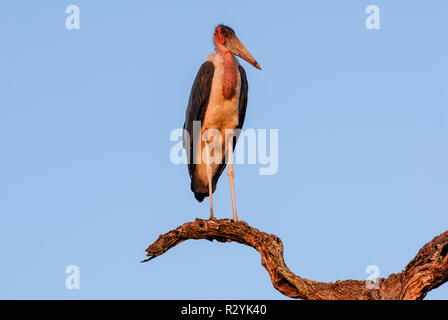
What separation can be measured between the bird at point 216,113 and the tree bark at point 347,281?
1.92 metres

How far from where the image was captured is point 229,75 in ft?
37.5

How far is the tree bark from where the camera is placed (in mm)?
7875

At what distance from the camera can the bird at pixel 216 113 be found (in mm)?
11367

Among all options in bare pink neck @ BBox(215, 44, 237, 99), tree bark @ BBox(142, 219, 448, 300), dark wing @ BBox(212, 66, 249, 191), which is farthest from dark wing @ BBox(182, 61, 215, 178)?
tree bark @ BBox(142, 219, 448, 300)

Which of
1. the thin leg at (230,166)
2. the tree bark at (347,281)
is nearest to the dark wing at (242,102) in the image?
the thin leg at (230,166)

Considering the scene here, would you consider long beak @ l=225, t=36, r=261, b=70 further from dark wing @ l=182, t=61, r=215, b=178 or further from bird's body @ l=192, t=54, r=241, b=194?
dark wing @ l=182, t=61, r=215, b=178

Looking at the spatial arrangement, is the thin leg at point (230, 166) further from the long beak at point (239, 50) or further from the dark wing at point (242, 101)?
the long beak at point (239, 50)

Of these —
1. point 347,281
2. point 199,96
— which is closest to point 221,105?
point 199,96

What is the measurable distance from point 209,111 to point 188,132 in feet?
1.95
